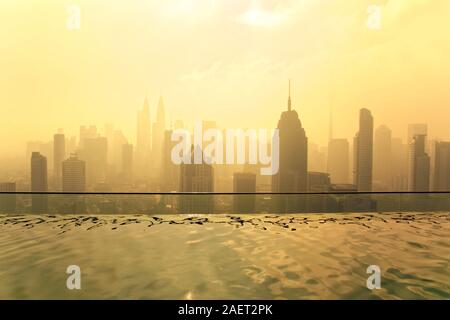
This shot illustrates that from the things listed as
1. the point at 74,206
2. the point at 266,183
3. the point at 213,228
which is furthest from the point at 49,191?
the point at 266,183

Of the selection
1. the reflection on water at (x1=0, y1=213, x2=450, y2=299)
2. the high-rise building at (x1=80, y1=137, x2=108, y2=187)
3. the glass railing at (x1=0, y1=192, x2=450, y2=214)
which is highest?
the high-rise building at (x1=80, y1=137, x2=108, y2=187)

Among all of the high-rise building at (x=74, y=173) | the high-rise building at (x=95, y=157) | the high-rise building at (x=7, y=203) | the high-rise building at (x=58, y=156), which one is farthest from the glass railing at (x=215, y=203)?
the high-rise building at (x=95, y=157)

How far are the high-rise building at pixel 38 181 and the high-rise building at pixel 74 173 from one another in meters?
0.51

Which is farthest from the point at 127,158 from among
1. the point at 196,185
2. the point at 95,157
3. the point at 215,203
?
the point at 215,203

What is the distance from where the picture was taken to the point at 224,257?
10.5 ft

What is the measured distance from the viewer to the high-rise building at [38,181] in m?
5.02

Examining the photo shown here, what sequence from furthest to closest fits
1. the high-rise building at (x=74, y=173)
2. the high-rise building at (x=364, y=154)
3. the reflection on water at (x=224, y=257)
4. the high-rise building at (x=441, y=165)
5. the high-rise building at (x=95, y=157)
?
the high-rise building at (x=95, y=157) → the high-rise building at (x=441, y=165) → the high-rise building at (x=364, y=154) → the high-rise building at (x=74, y=173) → the reflection on water at (x=224, y=257)

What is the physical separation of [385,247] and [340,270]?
1.07 m

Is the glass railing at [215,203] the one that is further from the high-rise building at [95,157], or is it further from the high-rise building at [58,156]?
the high-rise building at [95,157]

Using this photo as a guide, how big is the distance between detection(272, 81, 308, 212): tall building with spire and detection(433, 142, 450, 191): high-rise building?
13.3 ft

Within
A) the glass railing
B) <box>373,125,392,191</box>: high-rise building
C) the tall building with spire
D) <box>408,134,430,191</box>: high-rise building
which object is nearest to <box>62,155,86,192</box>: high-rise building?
the glass railing

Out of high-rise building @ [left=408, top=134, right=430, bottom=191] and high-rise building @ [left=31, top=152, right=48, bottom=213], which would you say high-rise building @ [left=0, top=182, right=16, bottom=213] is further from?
high-rise building @ [left=408, top=134, right=430, bottom=191]

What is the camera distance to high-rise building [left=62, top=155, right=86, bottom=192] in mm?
8739
